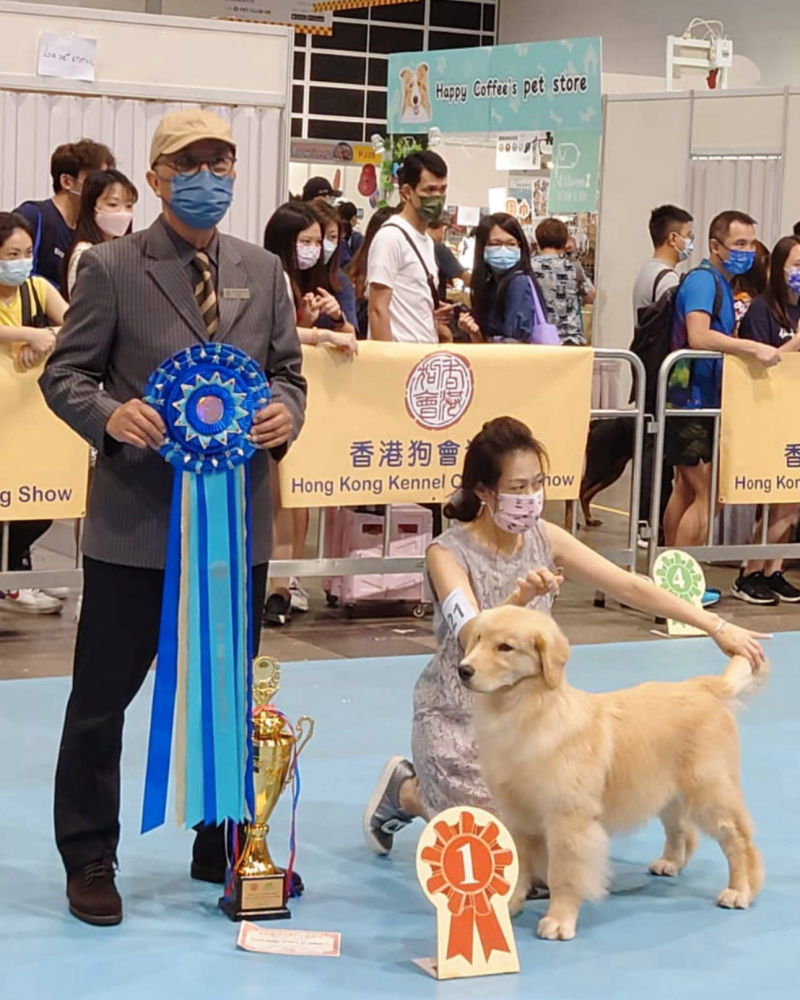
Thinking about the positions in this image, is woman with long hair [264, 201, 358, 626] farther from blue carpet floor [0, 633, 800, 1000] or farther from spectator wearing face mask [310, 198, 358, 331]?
blue carpet floor [0, 633, 800, 1000]

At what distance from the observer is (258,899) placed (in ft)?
12.4

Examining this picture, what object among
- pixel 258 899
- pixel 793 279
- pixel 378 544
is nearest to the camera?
pixel 258 899

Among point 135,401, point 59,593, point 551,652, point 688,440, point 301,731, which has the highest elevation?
point 135,401

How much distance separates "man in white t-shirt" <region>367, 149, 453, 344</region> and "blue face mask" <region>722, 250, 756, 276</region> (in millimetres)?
1522

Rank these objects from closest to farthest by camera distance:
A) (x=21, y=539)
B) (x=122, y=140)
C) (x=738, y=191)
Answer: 1. (x=21, y=539)
2. (x=122, y=140)
3. (x=738, y=191)

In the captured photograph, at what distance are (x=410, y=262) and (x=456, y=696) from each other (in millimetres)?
3260

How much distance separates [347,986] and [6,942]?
0.77 m

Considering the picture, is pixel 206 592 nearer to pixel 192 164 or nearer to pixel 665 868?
pixel 192 164

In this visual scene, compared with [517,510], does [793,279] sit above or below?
above

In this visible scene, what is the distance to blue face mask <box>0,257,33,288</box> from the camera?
6242mm

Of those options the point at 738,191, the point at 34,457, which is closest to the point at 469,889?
the point at 34,457

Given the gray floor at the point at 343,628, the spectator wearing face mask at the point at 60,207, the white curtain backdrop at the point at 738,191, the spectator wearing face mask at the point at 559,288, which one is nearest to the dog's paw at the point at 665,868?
the gray floor at the point at 343,628

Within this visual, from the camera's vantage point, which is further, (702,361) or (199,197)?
(702,361)

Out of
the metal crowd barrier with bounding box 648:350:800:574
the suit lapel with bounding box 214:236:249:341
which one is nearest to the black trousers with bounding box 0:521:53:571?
the metal crowd barrier with bounding box 648:350:800:574
